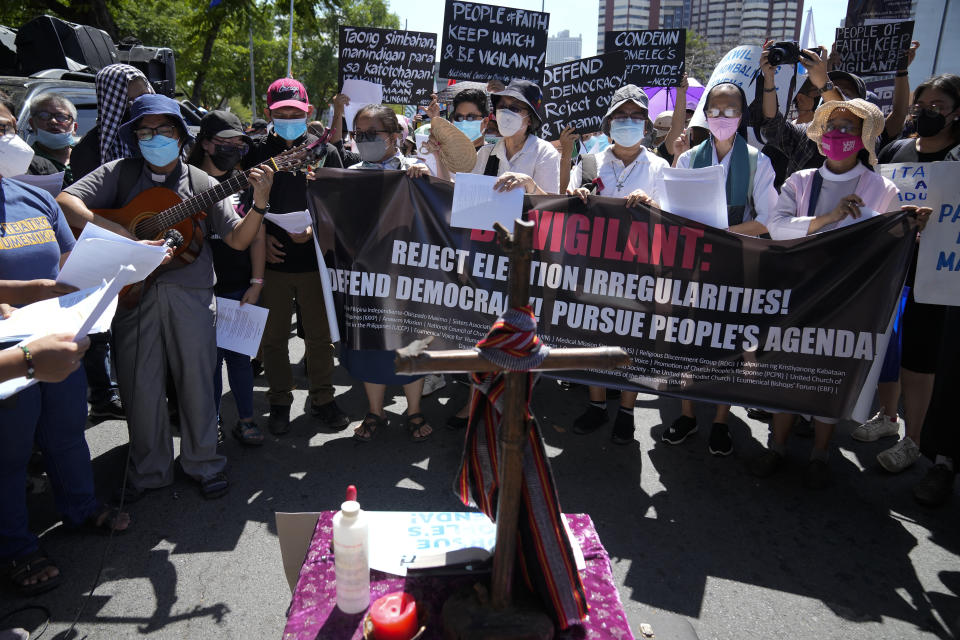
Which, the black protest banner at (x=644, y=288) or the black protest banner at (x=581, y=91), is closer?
the black protest banner at (x=644, y=288)

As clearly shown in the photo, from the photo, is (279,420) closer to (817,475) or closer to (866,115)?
(817,475)

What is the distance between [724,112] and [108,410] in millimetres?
5026

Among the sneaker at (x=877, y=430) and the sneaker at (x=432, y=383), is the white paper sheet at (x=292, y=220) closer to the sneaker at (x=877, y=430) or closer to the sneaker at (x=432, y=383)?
the sneaker at (x=432, y=383)

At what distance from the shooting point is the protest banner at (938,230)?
3.55m

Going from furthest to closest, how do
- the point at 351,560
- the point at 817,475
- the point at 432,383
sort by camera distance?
1. the point at 432,383
2. the point at 817,475
3. the point at 351,560

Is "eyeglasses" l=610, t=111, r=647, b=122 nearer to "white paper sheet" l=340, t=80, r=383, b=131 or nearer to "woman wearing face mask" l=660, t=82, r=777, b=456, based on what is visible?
"woman wearing face mask" l=660, t=82, r=777, b=456

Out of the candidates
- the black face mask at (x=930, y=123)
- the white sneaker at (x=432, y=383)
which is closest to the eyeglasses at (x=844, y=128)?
the black face mask at (x=930, y=123)

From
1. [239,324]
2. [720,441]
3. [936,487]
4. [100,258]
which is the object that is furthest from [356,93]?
[936,487]

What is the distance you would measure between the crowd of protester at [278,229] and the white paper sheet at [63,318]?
364 mm

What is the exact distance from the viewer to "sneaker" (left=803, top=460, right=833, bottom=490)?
13.1ft

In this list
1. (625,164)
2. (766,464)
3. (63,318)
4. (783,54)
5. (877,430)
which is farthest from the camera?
(783,54)

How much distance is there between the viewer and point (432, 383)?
5430mm

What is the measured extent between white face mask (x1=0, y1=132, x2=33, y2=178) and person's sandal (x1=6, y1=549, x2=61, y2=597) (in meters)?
1.83

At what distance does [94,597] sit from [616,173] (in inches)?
157
